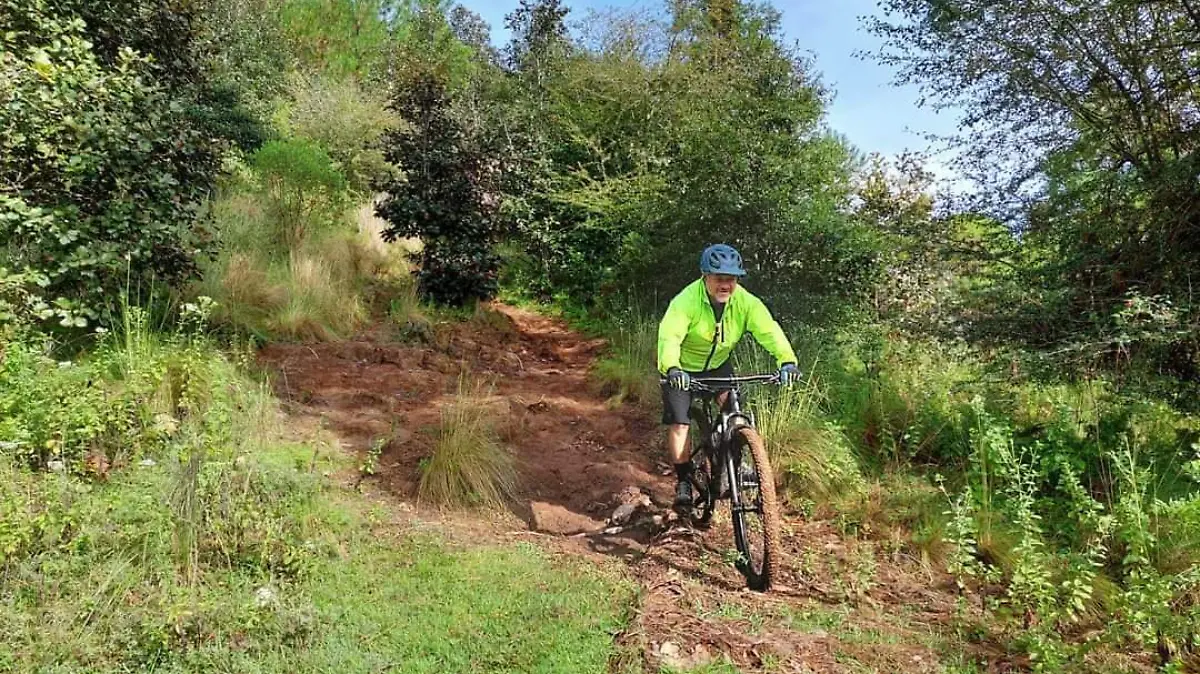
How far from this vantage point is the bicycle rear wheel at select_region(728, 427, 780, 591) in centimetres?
360

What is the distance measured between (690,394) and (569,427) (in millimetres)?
2670

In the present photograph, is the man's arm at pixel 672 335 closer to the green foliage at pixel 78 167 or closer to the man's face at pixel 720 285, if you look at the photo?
the man's face at pixel 720 285

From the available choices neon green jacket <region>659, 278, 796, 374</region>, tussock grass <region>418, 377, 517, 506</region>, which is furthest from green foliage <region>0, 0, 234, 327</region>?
neon green jacket <region>659, 278, 796, 374</region>

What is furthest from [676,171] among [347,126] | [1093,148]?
[347,126]

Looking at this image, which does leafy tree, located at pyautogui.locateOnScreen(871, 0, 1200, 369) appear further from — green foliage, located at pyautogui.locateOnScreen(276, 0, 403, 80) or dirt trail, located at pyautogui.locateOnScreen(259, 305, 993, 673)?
green foliage, located at pyautogui.locateOnScreen(276, 0, 403, 80)

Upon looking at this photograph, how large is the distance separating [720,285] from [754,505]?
1.23 meters

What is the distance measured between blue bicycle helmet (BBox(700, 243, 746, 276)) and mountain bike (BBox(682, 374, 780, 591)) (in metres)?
0.60

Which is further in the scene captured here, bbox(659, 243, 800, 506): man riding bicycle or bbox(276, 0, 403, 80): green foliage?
bbox(276, 0, 403, 80): green foliage

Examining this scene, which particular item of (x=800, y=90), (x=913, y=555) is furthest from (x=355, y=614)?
(x=800, y=90)

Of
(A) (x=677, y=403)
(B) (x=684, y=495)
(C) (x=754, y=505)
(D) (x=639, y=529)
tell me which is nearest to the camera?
(C) (x=754, y=505)

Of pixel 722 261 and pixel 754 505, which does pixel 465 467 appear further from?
pixel 722 261

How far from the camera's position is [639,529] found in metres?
4.73

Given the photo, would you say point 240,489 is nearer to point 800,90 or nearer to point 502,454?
point 502,454

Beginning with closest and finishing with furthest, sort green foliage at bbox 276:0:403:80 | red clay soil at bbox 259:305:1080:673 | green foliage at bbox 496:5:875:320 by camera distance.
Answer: red clay soil at bbox 259:305:1080:673, green foliage at bbox 496:5:875:320, green foliage at bbox 276:0:403:80
